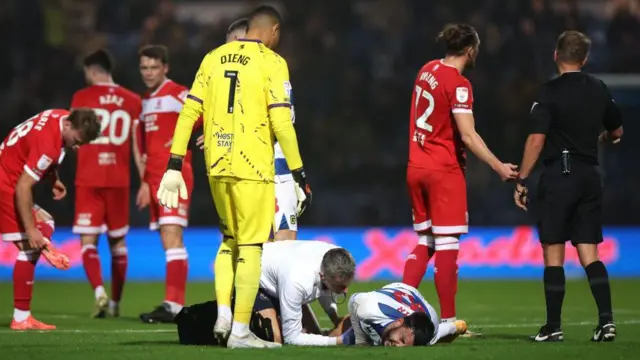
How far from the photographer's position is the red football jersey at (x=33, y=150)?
30.6 ft

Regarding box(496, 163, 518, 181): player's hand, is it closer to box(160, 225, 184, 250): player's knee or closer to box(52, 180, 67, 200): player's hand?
box(160, 225, 184, 250): player's knee

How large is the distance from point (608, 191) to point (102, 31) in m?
8.00

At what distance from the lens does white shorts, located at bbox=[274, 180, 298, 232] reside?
976 cm

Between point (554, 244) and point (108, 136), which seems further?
point (108, 136)

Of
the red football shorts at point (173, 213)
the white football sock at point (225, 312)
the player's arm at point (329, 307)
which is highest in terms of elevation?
the red football shorts at point (173, 213)

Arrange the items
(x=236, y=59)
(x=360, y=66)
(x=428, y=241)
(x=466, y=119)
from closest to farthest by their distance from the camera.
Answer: (x=236, y=59), (x=466, y=119), (x=428, y=241), (x=360, y=66)

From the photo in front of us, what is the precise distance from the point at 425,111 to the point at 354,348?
2.24m

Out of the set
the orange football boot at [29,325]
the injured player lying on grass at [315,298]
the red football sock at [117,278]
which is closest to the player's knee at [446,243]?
the injured player lying on grass at [315,298]

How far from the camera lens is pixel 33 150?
30.8ft

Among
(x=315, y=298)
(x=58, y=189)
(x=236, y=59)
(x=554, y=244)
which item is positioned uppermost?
(x=236, y=59)

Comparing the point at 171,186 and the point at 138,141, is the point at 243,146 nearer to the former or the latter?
the point at 171,186

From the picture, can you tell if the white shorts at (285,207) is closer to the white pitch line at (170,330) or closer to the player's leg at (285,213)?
the player's leg at (285,213)

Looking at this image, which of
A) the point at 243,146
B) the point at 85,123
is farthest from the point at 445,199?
the point at 85,123

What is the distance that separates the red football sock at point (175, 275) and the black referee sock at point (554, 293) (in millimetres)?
3803
